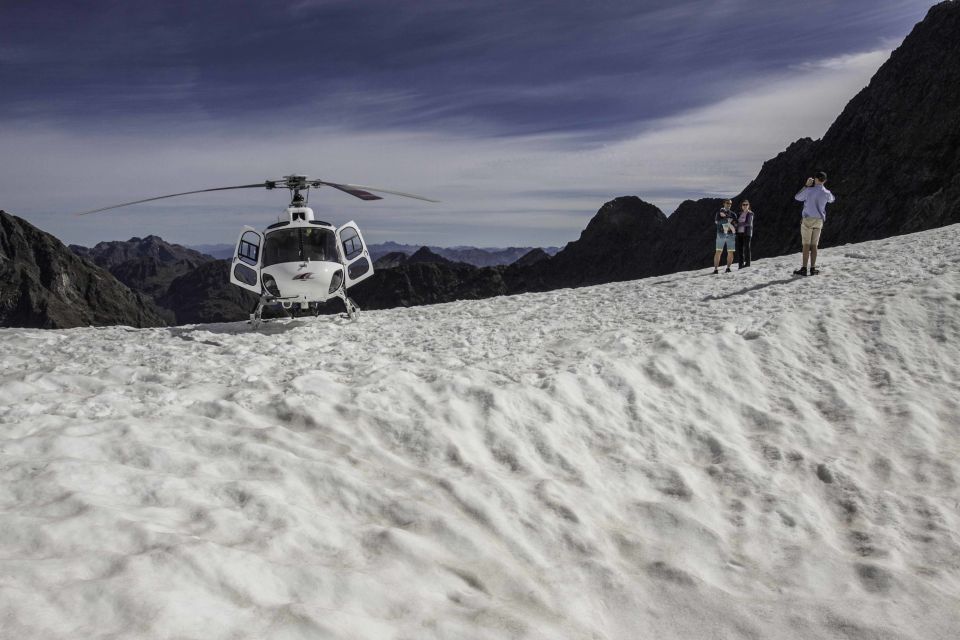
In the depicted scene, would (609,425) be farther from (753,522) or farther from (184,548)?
(184,548)

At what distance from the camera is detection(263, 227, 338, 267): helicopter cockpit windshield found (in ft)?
47.9

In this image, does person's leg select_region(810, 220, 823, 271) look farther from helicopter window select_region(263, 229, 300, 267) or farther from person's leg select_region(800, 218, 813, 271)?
helicopter window select_region(263, 229, 300, 267)

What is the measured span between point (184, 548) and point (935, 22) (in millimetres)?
139084

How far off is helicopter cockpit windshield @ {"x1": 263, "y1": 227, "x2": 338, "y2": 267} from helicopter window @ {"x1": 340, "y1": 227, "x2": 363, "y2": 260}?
1.42 ft

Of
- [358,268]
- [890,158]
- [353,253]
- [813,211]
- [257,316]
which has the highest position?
[890,158]

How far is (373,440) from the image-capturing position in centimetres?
762

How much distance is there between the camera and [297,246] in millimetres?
14672

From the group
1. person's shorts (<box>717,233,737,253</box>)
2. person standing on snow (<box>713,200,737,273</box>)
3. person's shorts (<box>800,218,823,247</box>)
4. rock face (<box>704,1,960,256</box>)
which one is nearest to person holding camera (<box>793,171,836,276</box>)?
person's shorts (<box>800,218,823,247</box>)

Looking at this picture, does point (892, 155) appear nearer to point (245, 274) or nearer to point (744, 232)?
point (744, 232)

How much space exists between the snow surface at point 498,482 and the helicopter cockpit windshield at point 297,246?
3186mm

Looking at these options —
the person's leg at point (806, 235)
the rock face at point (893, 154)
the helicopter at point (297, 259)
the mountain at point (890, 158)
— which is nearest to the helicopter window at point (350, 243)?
the helicopter at point (297, 259)

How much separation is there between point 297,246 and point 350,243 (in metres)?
1.33

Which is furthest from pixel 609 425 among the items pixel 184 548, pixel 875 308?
pixel 875 308

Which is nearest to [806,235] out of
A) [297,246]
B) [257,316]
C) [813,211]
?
[813,211]
